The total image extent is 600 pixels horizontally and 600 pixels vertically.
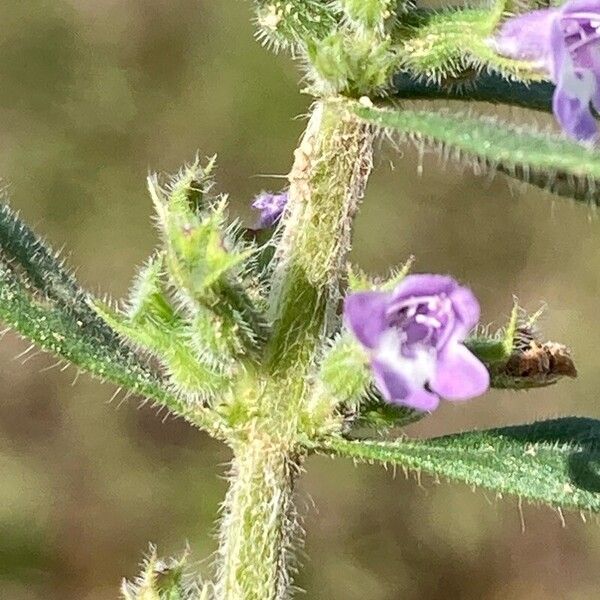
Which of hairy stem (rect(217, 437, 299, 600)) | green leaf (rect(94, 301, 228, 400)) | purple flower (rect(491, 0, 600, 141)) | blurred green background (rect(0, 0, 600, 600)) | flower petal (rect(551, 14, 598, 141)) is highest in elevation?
blurred green background (rect(0, 0, 600, 600))

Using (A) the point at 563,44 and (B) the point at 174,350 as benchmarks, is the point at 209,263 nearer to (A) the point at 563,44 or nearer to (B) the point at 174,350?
(B) the point at 174,350

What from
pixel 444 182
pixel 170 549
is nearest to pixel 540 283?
pixel 444 182

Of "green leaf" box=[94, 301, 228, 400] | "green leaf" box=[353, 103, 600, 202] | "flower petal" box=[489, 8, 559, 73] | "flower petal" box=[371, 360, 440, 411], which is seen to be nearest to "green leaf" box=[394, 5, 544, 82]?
"flower petal" box=[489, 8, 559, 73]

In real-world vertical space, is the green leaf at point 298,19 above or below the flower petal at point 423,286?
above

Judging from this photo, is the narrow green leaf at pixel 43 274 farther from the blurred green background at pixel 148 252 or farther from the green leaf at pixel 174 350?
the blurred green background at pixel 148 252

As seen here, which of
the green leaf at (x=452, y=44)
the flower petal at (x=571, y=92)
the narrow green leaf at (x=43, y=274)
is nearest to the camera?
the flower petal at (x=571, y=92)

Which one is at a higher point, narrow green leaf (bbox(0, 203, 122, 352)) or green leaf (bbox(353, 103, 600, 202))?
narrow green leaf (bbox(0, 203, 122, 352))

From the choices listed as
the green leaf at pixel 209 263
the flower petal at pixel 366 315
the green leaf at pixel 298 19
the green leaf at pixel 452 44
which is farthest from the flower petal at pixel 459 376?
the green leaf at pixel 298 19

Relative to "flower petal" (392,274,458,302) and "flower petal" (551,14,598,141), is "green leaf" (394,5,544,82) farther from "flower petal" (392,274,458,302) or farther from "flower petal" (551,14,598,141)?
"flower petal" (392,274,458,302)
